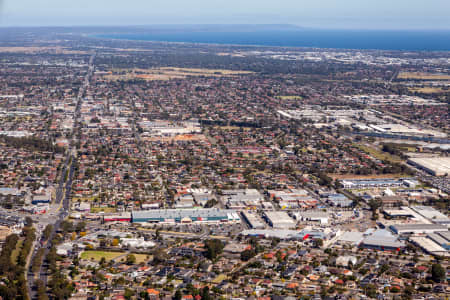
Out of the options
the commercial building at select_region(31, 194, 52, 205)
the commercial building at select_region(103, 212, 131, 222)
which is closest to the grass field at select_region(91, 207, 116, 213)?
the commercial building at select_region(103, 212, 131, 222)

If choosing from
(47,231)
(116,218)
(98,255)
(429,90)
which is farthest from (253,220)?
(429,90)

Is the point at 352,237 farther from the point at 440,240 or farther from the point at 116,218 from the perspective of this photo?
the point at 116,218

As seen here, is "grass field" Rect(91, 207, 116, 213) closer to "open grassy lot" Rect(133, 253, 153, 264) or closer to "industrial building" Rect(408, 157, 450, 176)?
"open grassy lot" Rect(133, 253, 153, 264)

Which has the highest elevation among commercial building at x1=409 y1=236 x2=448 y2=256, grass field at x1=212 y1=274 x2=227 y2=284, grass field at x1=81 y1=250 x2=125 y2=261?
commercial building at x1=409 y1=236 x2=448 y2=256

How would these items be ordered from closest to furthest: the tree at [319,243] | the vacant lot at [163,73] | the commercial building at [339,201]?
the tree at [319,243], the commercial building at [339,201], the vacant lot at [163,73]

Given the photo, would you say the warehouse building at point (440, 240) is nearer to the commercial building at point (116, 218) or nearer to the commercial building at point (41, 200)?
the commercial building at point (116, 218)

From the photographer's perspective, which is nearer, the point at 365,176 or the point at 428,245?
the point at 428,245

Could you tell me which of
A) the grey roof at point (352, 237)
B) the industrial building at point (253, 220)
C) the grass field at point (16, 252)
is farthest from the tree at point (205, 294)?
the grey roof at point (352, 237)
